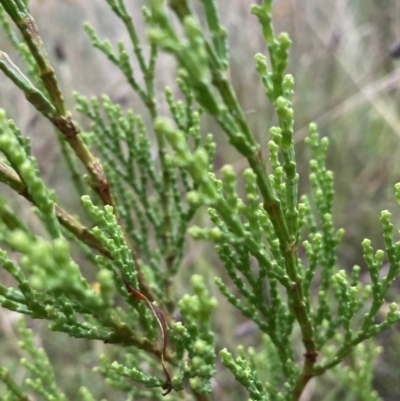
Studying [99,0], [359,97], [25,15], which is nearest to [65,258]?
[25,15]

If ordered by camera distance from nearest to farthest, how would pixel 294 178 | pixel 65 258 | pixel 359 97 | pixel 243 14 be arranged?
pixel 65 258 → pixel 294 178 → pixel 359 97 → pixel 243 14

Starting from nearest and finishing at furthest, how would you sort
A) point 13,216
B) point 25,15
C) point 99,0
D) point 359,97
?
point 13,216 < point 25,15 < point 359,97 < point 99,0

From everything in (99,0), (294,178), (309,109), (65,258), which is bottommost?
(65,258)

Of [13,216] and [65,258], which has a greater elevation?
[13,216]

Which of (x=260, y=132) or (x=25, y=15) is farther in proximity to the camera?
(x=260, y=132)

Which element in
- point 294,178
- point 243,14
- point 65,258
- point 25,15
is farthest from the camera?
point 243,14

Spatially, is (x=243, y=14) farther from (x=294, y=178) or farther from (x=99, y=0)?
(x=294, y=178)

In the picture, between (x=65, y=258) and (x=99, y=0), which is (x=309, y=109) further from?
(x=65, y=258)

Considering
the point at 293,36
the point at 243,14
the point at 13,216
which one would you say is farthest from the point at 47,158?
the point at 13,216

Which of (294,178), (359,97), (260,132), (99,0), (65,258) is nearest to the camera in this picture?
(65,258)
